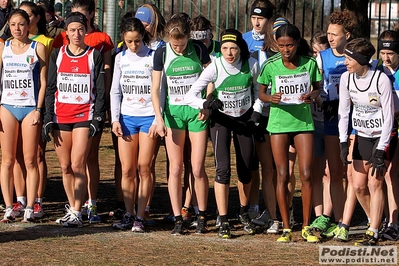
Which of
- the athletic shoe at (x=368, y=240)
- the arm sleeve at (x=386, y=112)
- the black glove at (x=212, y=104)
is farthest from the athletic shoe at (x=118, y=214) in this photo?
the arm sleeve at (x=386, y=112)

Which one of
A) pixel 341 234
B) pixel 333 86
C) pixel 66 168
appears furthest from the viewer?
pixel 66 168

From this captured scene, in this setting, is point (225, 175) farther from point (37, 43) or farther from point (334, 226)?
point (37, 43)

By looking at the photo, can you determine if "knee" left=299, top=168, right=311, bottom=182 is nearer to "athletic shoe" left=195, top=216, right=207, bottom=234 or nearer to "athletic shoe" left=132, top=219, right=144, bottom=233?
"athletic shoe" left=195, top=216, right=207, bottom=234

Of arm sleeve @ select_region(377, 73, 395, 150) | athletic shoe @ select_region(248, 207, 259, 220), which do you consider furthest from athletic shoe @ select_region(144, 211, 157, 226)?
arm sleeve @ select_region(377, 73, 395, 150)

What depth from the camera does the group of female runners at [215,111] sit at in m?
8.48

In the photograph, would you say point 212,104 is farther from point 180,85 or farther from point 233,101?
point 180,85

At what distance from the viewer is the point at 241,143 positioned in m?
8.84

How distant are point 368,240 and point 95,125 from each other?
3059mm

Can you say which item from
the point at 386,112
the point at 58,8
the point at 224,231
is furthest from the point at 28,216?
the point at 58,8

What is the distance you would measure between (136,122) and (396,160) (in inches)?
109

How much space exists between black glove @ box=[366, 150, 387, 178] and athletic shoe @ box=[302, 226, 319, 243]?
0.89 m

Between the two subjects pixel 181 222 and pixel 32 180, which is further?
pixel 32 180

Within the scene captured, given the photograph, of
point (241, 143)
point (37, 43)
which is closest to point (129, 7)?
point (37, 43)

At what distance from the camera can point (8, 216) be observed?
9367 mm
